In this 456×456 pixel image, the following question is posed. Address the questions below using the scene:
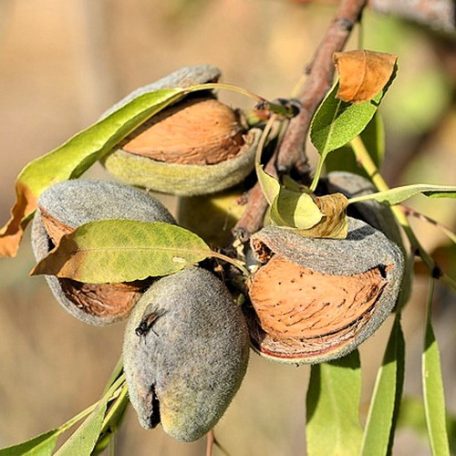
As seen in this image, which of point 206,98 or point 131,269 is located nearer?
point 131,269

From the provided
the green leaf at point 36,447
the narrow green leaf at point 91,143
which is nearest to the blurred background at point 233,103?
the narrow green leaf at point 91,143

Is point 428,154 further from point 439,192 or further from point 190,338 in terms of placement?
point 190,338

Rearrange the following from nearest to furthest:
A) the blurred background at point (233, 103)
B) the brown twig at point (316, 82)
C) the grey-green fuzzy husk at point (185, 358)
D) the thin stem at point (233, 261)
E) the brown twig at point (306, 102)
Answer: the grey-green fuzzy husk at point (185, 358) → the thin stem at point (233, 261) → the brown twig at point (306, 102) → the brown twig at point (316, 82) → the blurred background at point (233, 103)

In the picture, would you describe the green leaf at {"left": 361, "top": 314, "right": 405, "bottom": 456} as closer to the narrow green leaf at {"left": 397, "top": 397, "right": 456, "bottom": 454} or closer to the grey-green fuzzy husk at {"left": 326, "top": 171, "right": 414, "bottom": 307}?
the grey-green fuzzy husk at {"left": 326, "top": 171, "right": 414, "bottom": 307}

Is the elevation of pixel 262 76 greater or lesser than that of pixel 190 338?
lesser

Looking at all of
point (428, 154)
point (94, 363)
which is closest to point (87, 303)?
point (428, 154)

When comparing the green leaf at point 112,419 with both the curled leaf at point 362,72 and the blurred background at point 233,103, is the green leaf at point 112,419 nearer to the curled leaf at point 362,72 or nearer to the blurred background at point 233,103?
the curled leaf at point 362,72

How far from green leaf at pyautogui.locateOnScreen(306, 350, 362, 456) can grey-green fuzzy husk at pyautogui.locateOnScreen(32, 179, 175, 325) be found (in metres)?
0.45

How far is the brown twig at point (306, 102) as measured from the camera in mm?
1338

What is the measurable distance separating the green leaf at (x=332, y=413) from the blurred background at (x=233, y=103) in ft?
1.26

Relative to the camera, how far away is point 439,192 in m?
1.22

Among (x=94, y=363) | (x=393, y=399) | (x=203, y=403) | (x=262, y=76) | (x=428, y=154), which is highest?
(x=203, y=403)

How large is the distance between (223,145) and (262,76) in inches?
171

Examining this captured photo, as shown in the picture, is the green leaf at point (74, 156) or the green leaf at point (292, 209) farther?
the green leaf at point (74, 156)
